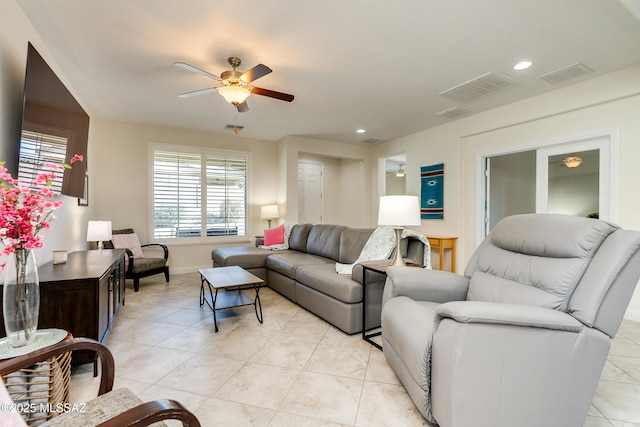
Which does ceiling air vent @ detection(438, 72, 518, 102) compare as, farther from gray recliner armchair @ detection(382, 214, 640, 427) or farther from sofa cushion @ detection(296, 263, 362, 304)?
sofa cushion @ detection(296, 263, 362, 304)

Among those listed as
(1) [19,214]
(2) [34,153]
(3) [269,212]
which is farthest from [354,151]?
(1) [19,214]

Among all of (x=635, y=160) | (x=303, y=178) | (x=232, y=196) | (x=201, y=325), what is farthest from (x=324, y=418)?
(x=303, y=178)

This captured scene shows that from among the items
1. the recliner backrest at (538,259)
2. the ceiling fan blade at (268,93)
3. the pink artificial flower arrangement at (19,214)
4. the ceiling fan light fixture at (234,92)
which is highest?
the ceiling fan blade at (268,93)

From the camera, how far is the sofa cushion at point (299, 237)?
466 cm

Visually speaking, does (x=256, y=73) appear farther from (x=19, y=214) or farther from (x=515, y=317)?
(x=515, y=317)

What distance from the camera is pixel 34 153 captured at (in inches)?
78.5

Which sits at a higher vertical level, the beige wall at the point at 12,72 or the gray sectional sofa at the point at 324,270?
the beige wall at the point at 12,72

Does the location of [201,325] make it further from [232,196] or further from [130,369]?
[232,196]

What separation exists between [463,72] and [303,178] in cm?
406

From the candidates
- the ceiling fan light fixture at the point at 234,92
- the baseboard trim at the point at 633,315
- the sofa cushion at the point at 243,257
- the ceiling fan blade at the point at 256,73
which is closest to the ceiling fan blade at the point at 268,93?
the ceiling fan light fixture at the point at 234,92

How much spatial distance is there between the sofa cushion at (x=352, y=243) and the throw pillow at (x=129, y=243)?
3184mm

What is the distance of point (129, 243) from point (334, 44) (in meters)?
4.12

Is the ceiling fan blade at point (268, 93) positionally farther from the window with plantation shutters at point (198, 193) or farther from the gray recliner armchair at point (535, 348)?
the window with plantation shutters at point (198, 193)

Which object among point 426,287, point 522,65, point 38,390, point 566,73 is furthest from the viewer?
point 566,73
